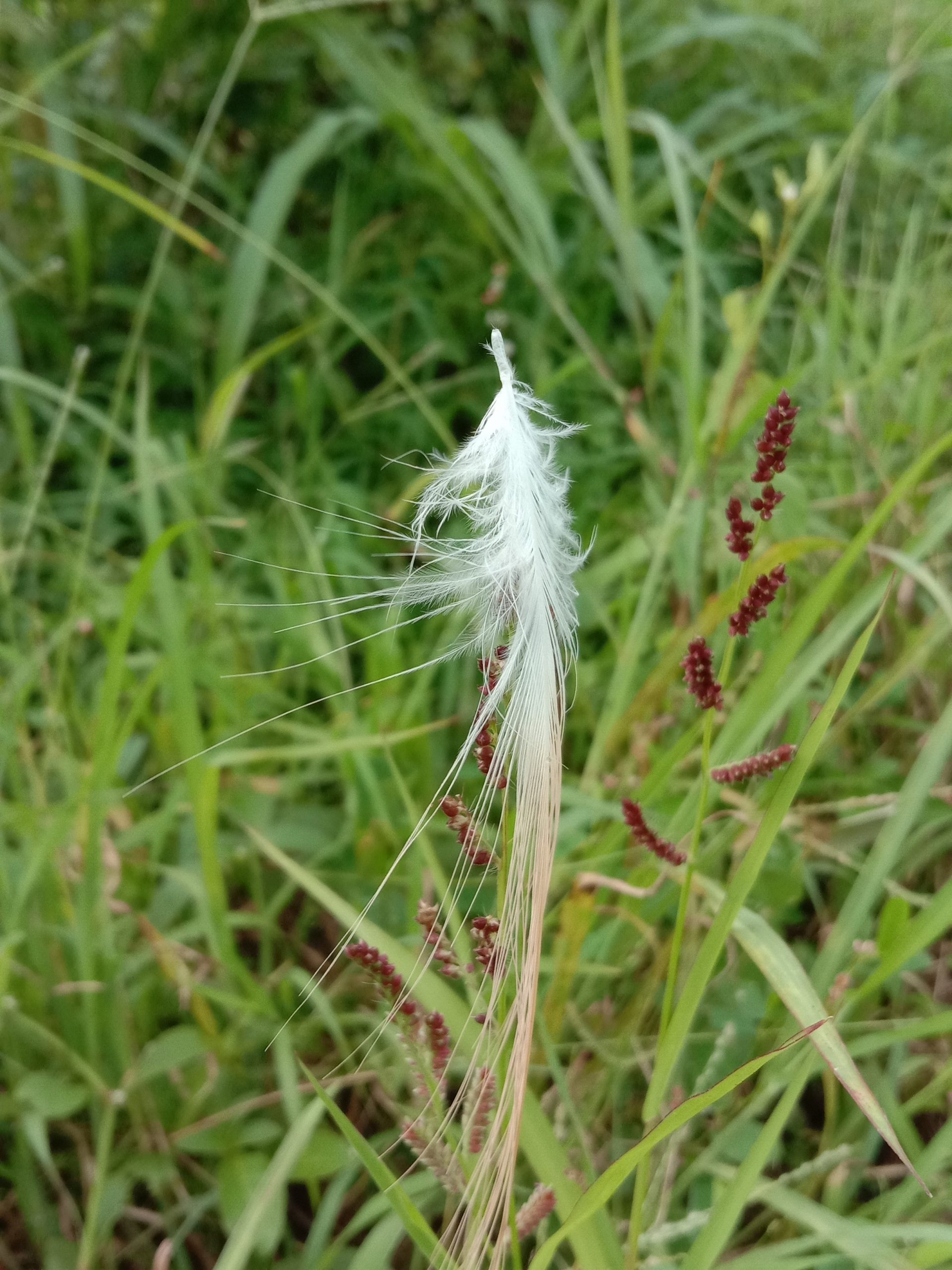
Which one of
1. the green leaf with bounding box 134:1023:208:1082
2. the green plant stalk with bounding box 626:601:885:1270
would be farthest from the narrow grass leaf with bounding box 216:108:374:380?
the green plant stalk with bounding box 626:601:885:1270

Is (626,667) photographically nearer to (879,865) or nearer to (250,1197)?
(879,865)

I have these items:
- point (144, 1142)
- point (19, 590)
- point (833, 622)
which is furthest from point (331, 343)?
point (144, 1142)

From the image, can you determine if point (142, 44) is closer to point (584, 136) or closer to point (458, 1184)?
point (584, 136)

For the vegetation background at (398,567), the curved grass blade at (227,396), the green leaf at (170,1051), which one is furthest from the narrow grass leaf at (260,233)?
the green leaf at (170,1051)

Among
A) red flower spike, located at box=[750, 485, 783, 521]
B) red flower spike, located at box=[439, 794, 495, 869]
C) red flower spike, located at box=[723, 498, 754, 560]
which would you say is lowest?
red flower spike, located at box=[439, 794, 495, 869]

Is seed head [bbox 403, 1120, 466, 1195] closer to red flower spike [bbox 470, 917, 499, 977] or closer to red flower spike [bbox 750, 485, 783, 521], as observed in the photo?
red flower spike [bbox 470, 917, 499, 977]
